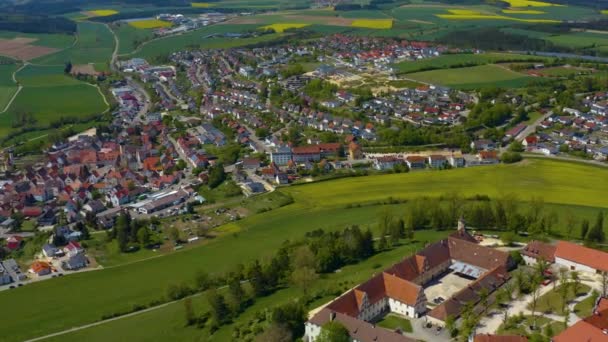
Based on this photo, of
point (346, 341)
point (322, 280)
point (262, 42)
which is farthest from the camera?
point (262, 42)

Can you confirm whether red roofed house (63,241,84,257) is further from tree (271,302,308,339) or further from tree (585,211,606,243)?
tree (585,211,606,243)

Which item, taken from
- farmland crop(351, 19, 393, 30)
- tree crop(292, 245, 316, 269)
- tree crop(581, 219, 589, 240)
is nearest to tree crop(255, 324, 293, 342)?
tree crop(292, 245, 316, 269)

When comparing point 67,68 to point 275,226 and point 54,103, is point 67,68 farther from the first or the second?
point 275,226

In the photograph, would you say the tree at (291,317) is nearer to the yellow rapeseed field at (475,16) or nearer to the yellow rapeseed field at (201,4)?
the yellow rapeseed field at (475,16)

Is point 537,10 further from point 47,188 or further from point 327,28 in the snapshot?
point 47,188

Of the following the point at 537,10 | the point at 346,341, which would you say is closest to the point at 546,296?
the point at 346,341

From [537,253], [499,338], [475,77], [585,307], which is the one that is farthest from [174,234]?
[475,77]
